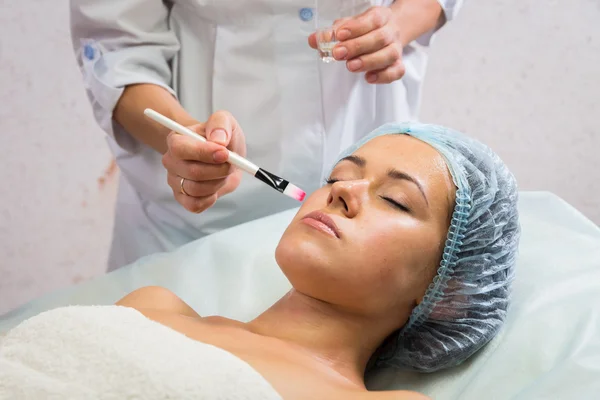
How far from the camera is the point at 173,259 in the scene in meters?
1.48

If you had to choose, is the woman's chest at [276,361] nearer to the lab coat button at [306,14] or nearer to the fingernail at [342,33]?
the fingernail at [342,33]

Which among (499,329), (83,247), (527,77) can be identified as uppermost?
(527,77)

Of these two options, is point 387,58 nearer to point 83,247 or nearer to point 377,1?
point 377,1

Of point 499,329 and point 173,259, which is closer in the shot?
point 499,329

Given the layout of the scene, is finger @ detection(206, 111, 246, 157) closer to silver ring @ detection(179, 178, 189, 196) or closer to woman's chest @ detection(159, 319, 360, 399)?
silver ring @ detection(179, 178, 189, 196)

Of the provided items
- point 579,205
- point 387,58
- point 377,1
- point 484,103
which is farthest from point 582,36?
point 387,58

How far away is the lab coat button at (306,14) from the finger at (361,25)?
0.17 m

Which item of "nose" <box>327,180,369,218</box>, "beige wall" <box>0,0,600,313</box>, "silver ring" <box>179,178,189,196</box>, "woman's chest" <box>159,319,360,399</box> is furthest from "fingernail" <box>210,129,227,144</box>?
"beige wall" <box>0,0,600,313</box>

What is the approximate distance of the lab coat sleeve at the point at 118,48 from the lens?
136cm

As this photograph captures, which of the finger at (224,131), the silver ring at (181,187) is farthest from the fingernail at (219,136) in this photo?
the silver ring at (181,187)

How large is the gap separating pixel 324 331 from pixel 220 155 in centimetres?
39

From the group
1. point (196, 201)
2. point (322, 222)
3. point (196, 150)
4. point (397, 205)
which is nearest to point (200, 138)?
point (196, 150)

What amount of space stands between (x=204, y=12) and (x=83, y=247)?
1.45 meters

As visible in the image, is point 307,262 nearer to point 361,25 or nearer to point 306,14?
point 361,25
